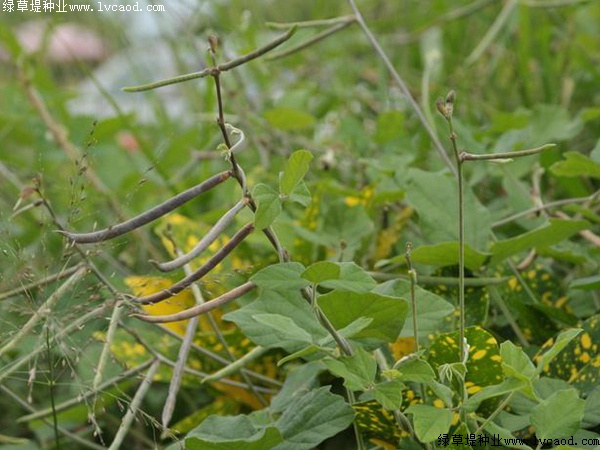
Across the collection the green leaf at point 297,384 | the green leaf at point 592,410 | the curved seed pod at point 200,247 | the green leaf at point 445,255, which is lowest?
the green leaf at point 592,410

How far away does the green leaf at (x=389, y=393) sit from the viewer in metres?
0.57

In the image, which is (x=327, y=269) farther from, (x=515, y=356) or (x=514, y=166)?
(x=514, y=166)

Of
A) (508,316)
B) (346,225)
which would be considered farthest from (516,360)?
(346,225)

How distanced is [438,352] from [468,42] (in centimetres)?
106

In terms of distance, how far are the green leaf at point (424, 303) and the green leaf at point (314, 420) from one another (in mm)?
76

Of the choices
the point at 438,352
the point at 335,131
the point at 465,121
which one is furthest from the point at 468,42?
the point at 438,352

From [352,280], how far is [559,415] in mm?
152

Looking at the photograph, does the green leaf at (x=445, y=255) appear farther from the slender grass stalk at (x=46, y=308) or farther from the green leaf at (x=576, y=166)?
the slender grass stalk at (x=46, y=308)

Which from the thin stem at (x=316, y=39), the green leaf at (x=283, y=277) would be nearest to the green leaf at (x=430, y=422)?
the green leaf at (x=283, y=277)

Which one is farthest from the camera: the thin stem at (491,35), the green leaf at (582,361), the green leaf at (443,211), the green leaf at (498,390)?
the thin stem at (491,35)

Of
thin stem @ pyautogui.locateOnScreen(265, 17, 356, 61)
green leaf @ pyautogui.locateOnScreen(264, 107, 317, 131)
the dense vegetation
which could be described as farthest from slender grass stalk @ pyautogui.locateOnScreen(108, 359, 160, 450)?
green leaf @ pyautogui.locateOnScreen(264, 107, 317, 131)

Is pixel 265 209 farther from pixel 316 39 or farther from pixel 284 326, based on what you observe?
pixel 316 39

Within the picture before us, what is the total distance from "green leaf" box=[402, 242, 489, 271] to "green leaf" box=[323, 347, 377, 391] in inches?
6.3

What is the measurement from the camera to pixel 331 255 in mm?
925
